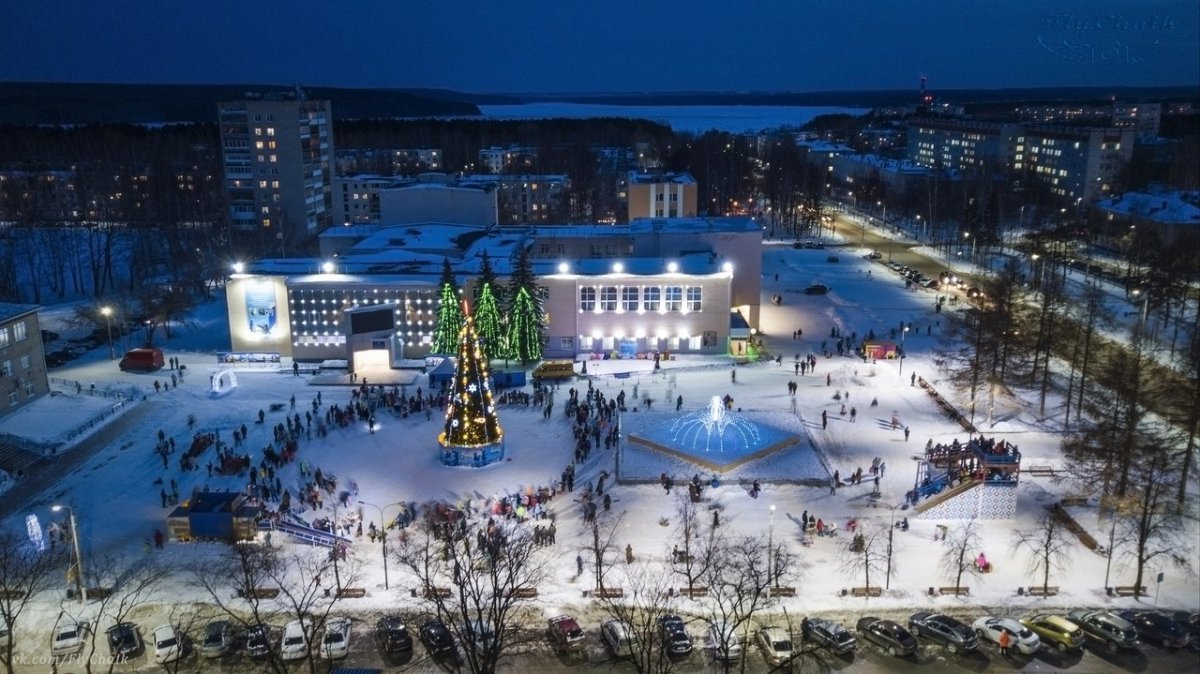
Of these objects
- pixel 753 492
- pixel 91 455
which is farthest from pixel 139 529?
pixel 753 492

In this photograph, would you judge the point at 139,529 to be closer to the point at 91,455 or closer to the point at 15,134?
the point at 91,455

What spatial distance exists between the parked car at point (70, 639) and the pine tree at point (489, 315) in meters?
21.5

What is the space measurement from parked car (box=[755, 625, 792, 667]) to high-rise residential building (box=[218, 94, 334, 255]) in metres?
58.9

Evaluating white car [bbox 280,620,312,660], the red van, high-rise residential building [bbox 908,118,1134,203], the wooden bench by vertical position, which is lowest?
white car [bbox 280,620,312,660]

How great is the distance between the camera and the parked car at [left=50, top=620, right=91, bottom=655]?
17312 mm

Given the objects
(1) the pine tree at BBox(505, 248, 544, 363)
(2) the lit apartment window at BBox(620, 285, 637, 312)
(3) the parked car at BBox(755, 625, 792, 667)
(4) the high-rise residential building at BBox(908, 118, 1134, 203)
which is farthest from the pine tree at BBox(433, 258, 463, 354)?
(4) the high-rise residential building at BBox(908, 118, 1134, 203)

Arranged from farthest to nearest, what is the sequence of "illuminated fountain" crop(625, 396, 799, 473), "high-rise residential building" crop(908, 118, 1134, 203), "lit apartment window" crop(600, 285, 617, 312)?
"high-rise residential building" crop(908, 118, 1134, 203)
"lit apartment window" crop(600, 285, 617, 312)
"illuminated fountain" crop(625, 396, 799, 473)

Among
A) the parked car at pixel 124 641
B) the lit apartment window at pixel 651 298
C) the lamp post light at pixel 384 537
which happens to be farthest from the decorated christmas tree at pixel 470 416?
the lit apartment window at pixel 651 298

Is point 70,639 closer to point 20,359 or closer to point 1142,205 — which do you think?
point 20,359

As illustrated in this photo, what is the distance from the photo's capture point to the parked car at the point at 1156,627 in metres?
15.8

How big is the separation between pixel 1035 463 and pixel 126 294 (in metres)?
46.5

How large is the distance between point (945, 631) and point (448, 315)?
2579cm

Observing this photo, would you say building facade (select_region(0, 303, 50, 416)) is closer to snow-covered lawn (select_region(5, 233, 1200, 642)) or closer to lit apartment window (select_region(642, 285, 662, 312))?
snow-covered lawn (select_region(5, 233, 1200, 642))

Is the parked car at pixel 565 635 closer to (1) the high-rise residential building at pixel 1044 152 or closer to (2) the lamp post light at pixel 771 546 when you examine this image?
(2) the lamp post light at pixel 771 546
